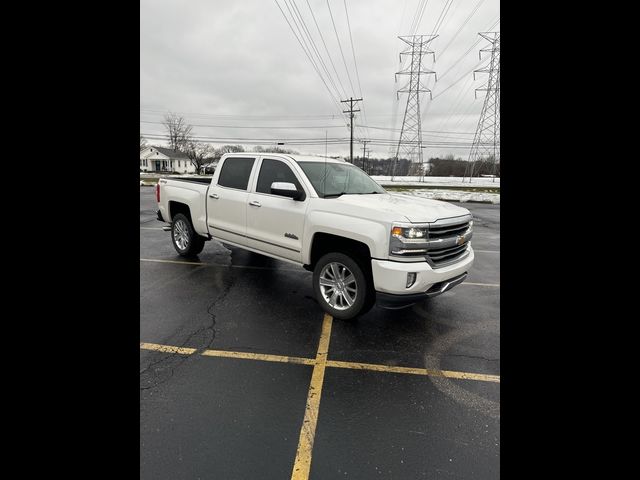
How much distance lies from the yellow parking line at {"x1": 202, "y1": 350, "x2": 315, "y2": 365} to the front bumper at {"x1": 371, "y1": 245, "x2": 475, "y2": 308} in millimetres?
1005

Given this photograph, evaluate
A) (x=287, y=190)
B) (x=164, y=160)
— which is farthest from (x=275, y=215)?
(x=164, y=160)

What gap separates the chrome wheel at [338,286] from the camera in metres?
3.94

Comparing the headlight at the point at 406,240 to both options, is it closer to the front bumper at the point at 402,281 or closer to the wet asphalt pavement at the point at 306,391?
the front bumper at the point at 402,281

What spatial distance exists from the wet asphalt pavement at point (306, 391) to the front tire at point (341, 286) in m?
0.19

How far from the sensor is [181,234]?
6.62m

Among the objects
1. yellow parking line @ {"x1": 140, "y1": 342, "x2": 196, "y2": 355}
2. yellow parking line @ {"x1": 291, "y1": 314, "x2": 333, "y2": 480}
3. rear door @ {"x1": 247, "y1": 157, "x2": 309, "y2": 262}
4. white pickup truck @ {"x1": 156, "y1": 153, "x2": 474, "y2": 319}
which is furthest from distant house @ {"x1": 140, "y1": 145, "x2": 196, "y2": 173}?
yellow parking line @ {"x1": 291, "y1": 314, "x2": 333, "y2": 480}

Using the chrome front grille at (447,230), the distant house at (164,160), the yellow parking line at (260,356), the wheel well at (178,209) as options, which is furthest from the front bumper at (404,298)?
the distant house at (164,160)

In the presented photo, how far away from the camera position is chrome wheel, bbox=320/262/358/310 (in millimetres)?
3941

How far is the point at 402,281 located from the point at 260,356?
1543 mm

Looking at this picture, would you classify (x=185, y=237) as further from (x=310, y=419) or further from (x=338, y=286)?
(x=310, y=419)

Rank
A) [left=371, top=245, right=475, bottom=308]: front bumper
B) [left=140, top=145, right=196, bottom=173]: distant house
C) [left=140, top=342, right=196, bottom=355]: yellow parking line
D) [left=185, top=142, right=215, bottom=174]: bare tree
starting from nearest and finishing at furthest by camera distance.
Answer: [left=140, top=342, right=196, bottom=355]: yellow parking line
[left=371, top=245, right=475, bottom=308]: front bumper
[left=185, top=142, right=215, bottom=174]: bare tree
[left=140, top=145, right=196, bottom=173]: distant house

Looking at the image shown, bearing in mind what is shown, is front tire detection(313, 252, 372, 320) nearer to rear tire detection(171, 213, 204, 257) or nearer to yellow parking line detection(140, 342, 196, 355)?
yellow parking line detection(140, 342, 196, 355)
